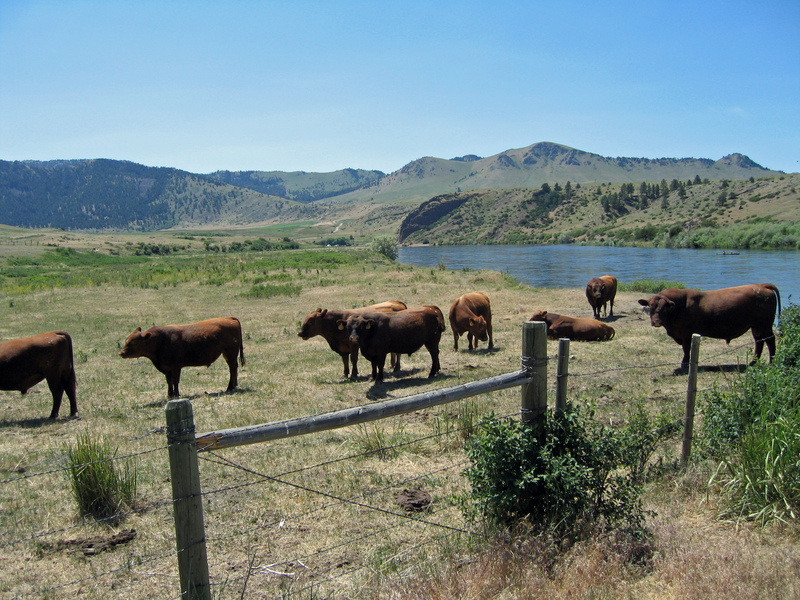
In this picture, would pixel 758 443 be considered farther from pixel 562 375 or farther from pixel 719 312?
pixel 719 312

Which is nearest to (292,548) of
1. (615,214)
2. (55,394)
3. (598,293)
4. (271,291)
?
(55,394)

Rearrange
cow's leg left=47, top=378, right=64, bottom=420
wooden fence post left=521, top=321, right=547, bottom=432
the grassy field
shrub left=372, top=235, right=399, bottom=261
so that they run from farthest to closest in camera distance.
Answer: shrub left=372, top=235, right=399, bottom=261
cow's leg left=47, top=378, right=64, bottom=420
wooden fence post left=521, top=321, right=547, bottom=432
the grassy field

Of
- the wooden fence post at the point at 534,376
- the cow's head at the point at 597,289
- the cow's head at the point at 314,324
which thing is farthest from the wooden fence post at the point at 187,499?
the cow's head at the point at 597,289

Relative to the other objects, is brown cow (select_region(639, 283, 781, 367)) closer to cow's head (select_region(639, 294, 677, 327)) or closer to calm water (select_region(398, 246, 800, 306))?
cow's head (select_region(639, 294, 677, 327))

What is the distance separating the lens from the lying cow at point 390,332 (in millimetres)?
11188

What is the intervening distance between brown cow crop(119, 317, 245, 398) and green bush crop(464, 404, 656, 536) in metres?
8.03

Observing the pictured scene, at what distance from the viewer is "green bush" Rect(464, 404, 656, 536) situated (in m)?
4.27

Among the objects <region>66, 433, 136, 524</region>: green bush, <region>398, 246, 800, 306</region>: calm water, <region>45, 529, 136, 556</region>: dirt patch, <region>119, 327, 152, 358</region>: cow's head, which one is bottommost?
<region>398, 246, 800, 306</region>: calm water

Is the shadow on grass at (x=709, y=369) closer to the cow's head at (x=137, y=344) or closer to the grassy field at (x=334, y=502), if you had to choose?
the grassy field at (x=334, y=502)

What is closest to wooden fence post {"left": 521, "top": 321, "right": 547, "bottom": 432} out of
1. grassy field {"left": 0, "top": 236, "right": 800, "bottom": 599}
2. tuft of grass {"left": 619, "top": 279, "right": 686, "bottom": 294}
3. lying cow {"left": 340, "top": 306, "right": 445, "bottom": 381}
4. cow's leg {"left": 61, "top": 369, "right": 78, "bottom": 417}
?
grassy field {"left": 0, "top": 236, "right": 800, "bottom": 599}

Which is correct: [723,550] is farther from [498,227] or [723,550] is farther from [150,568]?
[498,227]

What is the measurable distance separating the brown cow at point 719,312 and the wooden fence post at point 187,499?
10.8m

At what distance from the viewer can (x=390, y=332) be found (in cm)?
1132

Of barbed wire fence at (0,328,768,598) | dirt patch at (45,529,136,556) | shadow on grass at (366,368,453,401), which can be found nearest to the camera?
barbed wire fence at (0,328,768,598)
